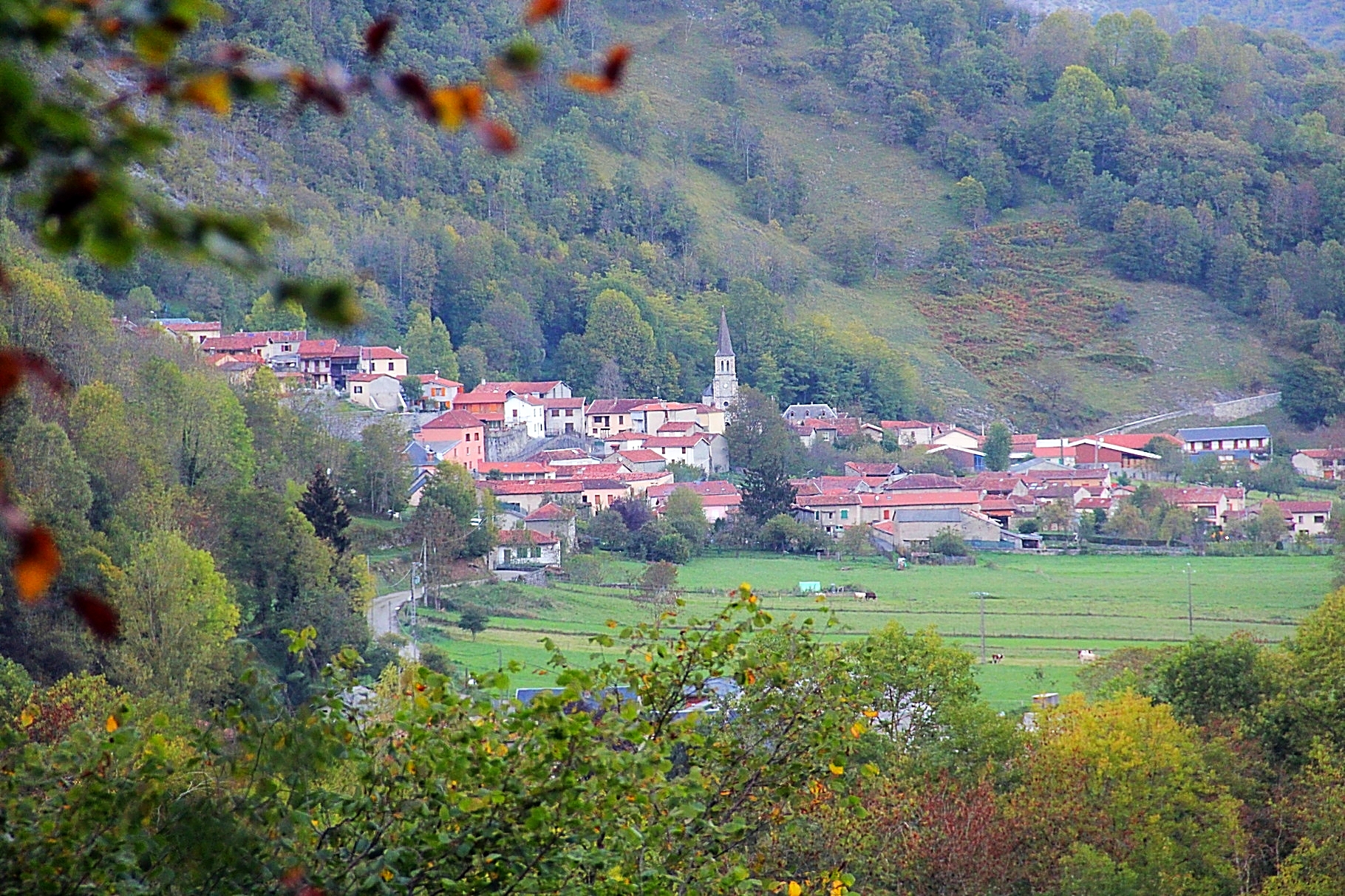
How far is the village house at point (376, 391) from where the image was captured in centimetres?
4538

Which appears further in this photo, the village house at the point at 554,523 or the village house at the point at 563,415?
the village house at the point at 563,415

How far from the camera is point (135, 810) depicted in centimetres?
356

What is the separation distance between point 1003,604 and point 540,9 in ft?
105

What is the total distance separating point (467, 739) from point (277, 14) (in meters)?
73.0

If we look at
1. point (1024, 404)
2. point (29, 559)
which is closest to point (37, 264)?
point (29, 559)

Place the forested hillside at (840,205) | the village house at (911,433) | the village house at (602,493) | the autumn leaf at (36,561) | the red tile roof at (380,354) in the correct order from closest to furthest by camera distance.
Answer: the autumn leaf at (36,561)
the village house at (602,493)
the red tile roof at (380,354)
the village house at (911,433)
the forested hillside at (840,205)

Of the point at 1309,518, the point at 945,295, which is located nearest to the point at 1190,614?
the point at 1309,518

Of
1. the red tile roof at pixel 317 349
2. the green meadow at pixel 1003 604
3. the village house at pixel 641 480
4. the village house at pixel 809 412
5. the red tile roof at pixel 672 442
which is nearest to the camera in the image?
the green meadow at pixel 1003 604

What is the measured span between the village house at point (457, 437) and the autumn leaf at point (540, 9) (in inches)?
1649

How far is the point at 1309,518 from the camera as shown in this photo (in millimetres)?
41812

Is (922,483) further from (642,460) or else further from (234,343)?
(234,343)

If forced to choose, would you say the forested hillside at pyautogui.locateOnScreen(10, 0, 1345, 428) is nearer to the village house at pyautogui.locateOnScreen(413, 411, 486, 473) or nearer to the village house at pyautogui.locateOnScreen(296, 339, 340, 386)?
the village house at pyautogui.locateOnScreen(296, 339, 340, 386)

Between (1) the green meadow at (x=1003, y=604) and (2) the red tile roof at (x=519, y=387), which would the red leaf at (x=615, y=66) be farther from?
(2) the red tile roof at (x=519, y=387)

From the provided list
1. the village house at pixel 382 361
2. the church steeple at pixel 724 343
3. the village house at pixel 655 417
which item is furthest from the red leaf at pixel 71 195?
the church steeple at pixel 724 343
